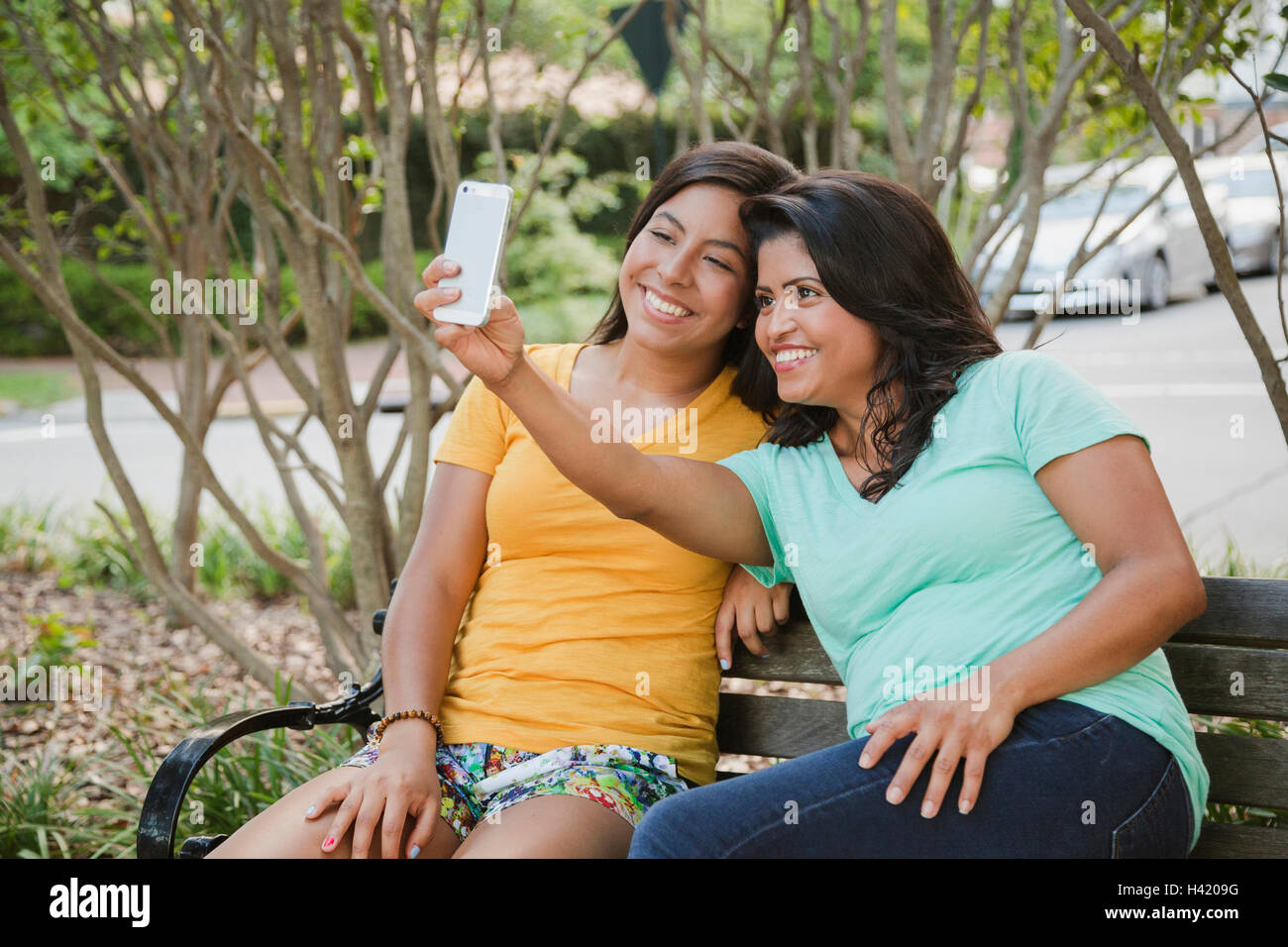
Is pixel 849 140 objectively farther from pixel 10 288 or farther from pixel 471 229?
pixel 10 288

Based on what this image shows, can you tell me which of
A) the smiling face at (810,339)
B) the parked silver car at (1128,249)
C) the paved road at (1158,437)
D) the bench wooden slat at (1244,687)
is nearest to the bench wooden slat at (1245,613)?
the bench wooden slat at (1244,687)

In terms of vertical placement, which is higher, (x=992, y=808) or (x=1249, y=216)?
(x=1249, y=216)

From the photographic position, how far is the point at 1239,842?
2178 mm

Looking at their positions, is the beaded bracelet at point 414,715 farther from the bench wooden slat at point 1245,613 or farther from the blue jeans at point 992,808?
the bench wooden slat at point 1245,613

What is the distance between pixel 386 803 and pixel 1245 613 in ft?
4.99

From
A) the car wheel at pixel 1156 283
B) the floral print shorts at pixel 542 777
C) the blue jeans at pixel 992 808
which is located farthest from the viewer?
the car wheel at pixel 1156 283

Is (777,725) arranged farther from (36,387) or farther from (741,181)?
Result: (36,387)

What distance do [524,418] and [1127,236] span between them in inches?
467

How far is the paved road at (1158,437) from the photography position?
25.1 feet

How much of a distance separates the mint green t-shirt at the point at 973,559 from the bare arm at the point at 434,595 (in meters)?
0.69

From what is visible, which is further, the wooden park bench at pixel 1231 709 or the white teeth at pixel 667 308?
the white teeth at pixel 667 308

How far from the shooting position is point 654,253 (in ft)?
8.04

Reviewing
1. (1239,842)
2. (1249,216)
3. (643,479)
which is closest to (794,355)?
(643,479)
